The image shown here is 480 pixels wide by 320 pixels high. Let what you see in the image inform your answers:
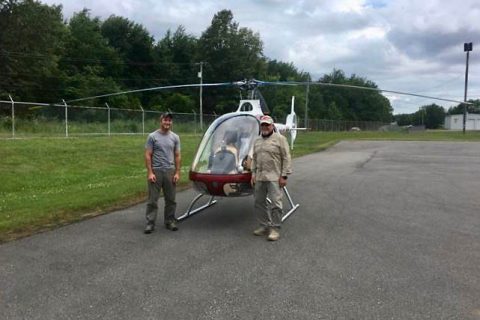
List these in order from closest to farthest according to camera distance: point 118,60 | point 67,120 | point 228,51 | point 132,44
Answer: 1. point 67,120
2. point 118,60
3. point 132,44
4. point 228,51

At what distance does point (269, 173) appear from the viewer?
8156 mm

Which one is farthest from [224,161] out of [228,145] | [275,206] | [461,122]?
[461,122]

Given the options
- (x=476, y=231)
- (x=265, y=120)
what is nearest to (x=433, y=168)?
(x=476, y=231)

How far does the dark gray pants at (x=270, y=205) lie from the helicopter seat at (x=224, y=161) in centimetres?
68

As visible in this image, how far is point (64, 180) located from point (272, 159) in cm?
944

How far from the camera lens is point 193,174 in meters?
8.94

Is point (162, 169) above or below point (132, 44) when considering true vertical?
below

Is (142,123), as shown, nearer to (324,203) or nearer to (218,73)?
(324,203)

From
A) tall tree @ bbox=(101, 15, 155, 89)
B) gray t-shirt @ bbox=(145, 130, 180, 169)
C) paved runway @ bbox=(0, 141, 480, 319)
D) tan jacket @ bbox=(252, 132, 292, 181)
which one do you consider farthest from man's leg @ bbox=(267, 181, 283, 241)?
tall tree @ bbox=(101, 15, 155, 89)

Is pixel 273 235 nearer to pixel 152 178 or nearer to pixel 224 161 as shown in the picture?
pixel 224 161

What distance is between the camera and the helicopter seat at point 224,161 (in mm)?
8766

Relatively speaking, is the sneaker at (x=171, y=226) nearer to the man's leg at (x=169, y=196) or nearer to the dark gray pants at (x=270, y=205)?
the man's leg at (x=169, y=196)

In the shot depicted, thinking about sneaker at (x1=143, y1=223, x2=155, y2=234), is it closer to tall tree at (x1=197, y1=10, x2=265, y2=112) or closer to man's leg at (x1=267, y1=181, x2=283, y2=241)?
man's leg at (x1=267, y1=181, x2=283, y2=241)

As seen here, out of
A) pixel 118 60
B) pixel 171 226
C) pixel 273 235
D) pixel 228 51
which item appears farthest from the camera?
pixel 228 51
